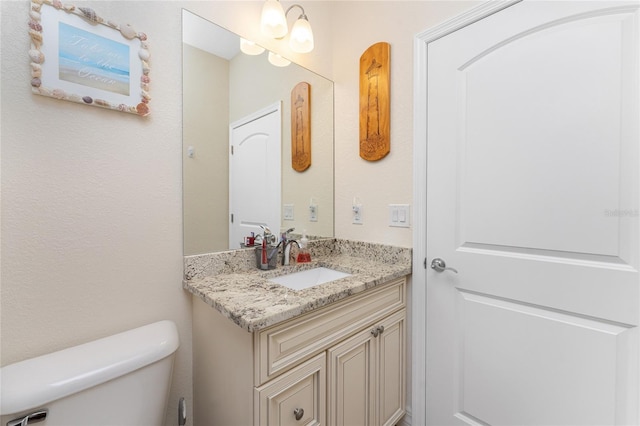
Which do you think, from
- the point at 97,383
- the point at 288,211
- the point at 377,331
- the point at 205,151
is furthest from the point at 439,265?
the point at 97,383

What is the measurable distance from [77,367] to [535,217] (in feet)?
5.24

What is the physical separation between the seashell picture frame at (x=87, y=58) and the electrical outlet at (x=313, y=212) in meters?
0.98

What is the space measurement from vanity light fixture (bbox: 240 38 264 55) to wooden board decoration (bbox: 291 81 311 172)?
31cm

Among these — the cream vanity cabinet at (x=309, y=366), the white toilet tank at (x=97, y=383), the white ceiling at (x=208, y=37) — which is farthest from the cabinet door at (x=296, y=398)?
the white ceiling at (x=208, y=37)

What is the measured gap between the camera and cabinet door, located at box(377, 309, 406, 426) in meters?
1.27

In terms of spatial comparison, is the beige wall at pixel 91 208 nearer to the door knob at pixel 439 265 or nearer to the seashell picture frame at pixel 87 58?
the seashell picture frame at pixel 87 58

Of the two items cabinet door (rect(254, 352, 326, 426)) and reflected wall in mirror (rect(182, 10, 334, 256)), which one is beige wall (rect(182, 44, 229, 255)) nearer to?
reflected wall in mirror (rect(182, 10, 334, 256))

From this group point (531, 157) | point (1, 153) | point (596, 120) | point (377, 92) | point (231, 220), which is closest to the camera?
point (1, 153)

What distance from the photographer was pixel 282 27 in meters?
1.39

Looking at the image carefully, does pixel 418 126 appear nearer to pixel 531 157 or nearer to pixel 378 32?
pixel 531 157

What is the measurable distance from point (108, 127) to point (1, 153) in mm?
282

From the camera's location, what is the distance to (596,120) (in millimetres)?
962

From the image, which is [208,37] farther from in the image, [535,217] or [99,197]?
[535,217]

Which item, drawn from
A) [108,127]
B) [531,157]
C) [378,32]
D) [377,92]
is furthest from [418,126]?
[108,127]
